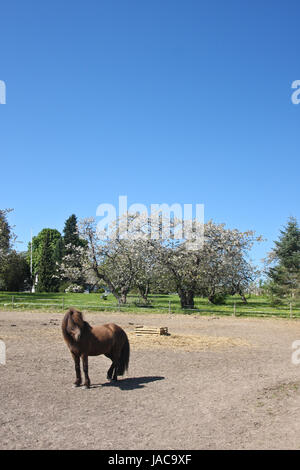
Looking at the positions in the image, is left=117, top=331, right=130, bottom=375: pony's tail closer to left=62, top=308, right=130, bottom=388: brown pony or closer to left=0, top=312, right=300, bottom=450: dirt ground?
left=62, top=308, right=130, bottom=388: brown pony

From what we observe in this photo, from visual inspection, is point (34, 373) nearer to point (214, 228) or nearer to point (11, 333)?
point (11, 333)

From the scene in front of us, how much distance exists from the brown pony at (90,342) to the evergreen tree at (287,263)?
85.3ft

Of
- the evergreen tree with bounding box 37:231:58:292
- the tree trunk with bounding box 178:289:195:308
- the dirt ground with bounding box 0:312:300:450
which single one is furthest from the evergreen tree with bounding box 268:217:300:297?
the evergreen tree with bounding box 37:231:58:292

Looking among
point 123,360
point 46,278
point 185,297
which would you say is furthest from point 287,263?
point 46,278

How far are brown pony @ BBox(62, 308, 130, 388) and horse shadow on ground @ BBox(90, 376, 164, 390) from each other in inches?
7.6

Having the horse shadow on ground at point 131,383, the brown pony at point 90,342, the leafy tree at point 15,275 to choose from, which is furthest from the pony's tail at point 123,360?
the leafy tree at point 15,275

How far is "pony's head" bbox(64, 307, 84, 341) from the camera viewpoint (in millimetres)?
8625

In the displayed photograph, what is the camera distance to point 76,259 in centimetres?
3566

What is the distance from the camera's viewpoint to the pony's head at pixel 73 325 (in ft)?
28.3

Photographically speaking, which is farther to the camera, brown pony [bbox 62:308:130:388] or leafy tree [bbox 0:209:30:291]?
leafy tree [bbox 0:209:30:291]

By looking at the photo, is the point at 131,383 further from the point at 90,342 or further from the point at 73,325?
the point at 73,325

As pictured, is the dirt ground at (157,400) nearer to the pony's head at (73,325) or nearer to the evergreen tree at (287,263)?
the pony's head at (73,325)
